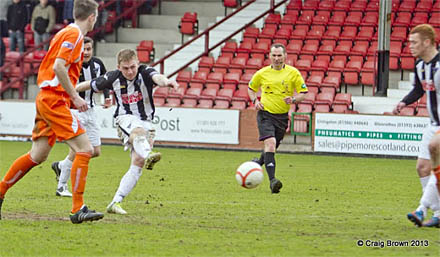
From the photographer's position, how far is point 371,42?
2341cm

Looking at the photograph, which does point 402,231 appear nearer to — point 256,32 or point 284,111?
point 284,111

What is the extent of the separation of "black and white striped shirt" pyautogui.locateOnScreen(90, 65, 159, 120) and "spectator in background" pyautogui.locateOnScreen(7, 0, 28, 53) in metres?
16.7

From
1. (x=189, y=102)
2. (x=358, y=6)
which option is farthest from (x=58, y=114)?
(x=358, y=6)

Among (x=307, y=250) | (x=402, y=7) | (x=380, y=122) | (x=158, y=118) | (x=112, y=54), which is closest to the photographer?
(x=307, y=250)

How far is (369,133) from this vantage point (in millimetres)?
19062

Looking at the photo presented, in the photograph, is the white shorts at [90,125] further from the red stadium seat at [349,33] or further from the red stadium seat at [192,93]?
the red stadium seat at [349,33]

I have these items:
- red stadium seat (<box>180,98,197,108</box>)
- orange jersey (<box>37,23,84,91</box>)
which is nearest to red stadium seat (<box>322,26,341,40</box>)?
red stadium seat (<box>180,98,197,108</box>)

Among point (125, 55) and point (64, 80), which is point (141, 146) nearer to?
point (125, 55)

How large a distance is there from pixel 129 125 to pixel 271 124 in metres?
3.37

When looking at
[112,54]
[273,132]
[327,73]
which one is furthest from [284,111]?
[112,54]

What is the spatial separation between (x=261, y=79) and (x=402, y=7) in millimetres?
13133

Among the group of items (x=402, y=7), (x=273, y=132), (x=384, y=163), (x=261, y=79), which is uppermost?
(x=402, y=7)

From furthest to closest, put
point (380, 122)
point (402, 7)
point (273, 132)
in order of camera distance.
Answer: point (402, 7) → point (380, 122) → point (273, 132)

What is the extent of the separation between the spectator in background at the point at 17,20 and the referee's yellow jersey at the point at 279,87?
14.7 metres
